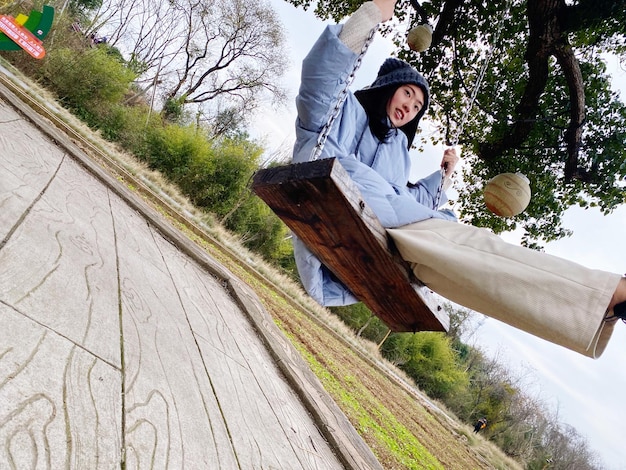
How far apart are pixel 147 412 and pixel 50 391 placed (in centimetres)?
19

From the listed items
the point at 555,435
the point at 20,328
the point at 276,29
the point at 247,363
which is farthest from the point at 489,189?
the point at 555,435

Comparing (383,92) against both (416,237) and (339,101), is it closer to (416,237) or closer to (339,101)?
(339,101)

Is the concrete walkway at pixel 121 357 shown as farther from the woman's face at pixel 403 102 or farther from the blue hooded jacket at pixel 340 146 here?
the woman's face at pixel 403 102

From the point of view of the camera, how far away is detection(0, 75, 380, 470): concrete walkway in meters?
0.65

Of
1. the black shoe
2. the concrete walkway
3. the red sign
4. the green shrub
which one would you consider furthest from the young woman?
the green shrub

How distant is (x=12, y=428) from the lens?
558 mm

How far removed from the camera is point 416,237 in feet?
4.32

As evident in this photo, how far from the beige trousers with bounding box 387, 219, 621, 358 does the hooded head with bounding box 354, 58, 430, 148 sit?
2.23 ft

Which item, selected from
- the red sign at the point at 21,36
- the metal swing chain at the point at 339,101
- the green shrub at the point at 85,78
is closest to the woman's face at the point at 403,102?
the metal swing chain at the point at 339,101

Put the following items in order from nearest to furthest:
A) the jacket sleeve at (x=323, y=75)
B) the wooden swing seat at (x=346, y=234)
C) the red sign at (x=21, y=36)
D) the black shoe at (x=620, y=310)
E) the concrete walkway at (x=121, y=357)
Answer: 1. the concrete walkway at (x=121, y=357)
2. the black shoe at (x=620, y=310)
3. the wooden swing seat at (x=346, y=234)
4. the jacket sleeve at (x=323, y=75)
5. the red sign at (x=21, y=36)

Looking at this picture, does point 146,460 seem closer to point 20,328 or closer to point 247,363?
point 20,328

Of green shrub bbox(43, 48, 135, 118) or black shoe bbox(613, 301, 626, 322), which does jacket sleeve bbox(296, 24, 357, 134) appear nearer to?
black shoe bbox(613, 301, 626, 322)

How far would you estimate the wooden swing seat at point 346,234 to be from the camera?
121 cm

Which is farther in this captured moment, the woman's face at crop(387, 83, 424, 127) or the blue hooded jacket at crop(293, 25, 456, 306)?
the woman's face at crop(387, 83, 424, 127)
